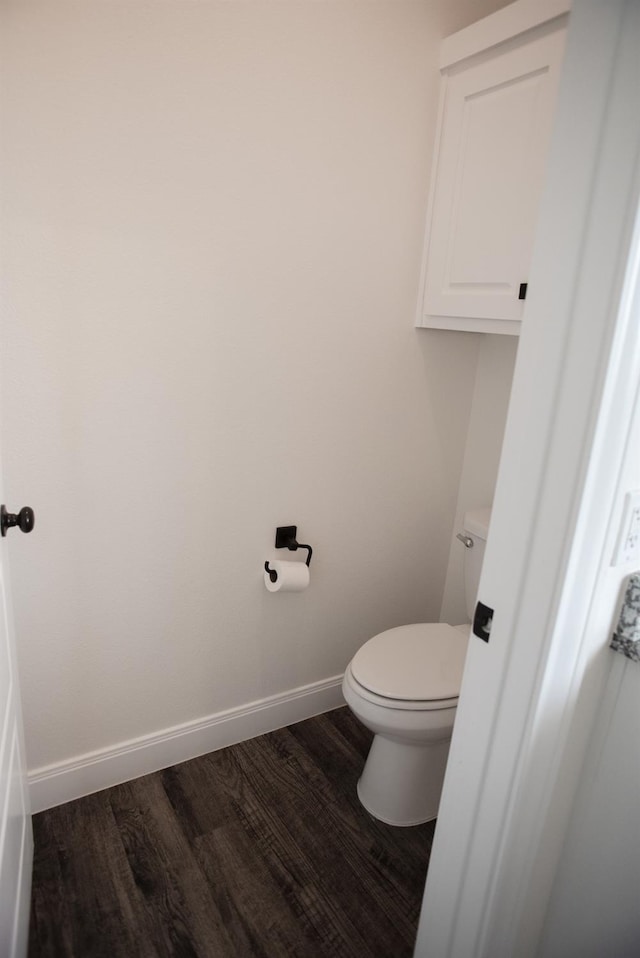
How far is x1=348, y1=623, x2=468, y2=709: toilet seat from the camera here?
1.60m

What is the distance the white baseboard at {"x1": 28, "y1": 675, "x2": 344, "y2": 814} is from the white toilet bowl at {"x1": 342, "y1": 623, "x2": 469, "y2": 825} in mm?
377

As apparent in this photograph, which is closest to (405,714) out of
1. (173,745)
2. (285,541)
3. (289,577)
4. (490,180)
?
(289,577)

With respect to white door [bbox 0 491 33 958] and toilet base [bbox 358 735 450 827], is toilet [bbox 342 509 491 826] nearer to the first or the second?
toilet base [bbox 358 735 450 827]

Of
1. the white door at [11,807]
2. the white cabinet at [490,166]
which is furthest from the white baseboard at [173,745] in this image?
the white cabinet at [490,166]

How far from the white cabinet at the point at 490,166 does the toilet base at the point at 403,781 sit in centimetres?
125

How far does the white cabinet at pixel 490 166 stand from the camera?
1.49 metres

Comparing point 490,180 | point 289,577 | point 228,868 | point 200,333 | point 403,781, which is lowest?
point 228,868

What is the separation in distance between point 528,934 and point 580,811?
28cm

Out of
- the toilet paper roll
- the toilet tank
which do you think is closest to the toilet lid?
the toilet tank

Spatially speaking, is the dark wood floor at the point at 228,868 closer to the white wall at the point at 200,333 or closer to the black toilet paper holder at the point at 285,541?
the white wall at the point at 200,333

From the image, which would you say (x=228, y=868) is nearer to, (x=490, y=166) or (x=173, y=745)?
(x=173, y=745)

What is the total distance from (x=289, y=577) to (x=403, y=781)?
677 millimetres

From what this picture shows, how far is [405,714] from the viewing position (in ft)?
5.23

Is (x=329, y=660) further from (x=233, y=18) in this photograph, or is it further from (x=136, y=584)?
(x=233, y=18)
